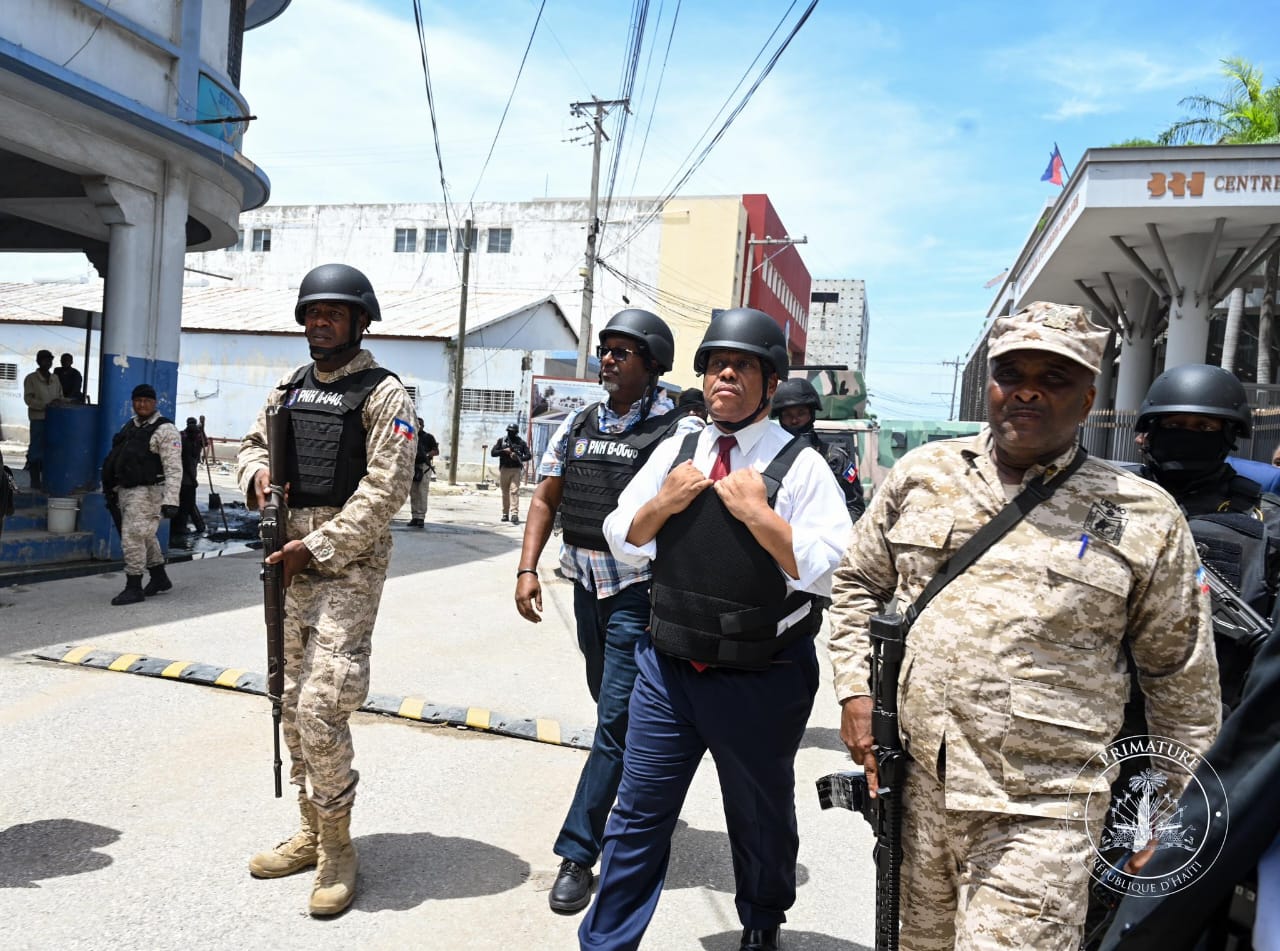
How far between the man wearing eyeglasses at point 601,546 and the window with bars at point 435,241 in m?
37.5

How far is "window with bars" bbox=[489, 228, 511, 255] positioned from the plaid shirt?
3696 cm

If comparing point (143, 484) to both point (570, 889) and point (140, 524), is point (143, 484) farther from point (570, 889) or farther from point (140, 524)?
point (570, 889)

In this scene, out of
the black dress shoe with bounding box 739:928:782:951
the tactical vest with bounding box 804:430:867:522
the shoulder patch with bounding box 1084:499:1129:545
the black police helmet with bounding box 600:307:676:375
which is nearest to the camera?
the shoulder patch with bounding box 1084:499:1129:545

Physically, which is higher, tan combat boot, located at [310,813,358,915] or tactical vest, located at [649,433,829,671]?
tactical vest, located at [649,433,829,671]

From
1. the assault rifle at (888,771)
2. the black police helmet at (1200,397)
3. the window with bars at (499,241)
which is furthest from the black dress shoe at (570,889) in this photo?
the window with bars at (499,241)

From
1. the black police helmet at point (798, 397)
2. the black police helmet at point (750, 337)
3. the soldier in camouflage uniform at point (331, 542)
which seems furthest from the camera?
the black police helmet at point (798, 397)

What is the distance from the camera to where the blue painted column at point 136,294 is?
917 cm

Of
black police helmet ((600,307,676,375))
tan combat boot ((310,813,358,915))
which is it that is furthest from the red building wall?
tan combat boot ((310,813,358,915))

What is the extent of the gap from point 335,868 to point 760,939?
141 cm

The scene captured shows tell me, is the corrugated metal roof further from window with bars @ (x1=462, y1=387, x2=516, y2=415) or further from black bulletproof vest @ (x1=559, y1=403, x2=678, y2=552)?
black bulletproof vest @ (x1=559, y1=403, x2=678, y2=552)

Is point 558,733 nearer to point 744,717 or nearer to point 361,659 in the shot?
point 361,659

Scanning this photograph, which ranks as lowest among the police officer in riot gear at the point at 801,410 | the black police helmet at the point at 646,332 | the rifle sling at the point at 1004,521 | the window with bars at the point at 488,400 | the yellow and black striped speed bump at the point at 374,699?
the yellow and black striped speed bump at the point at 374,699

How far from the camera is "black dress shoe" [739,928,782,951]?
2.88 m

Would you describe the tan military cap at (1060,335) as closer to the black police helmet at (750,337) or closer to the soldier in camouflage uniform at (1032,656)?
the soldier in camouflage uniform at (1032,656)
